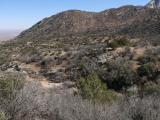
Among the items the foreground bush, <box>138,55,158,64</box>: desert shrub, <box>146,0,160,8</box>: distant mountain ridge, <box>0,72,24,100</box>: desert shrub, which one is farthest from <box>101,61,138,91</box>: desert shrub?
<box>146,0,160,8</box>: distant mountain ridge

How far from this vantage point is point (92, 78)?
1549 centimetres

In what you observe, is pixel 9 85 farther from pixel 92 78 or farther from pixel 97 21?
pixel 97 21

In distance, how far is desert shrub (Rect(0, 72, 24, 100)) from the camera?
947 centimetres

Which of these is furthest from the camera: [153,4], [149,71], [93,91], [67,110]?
[153,4]

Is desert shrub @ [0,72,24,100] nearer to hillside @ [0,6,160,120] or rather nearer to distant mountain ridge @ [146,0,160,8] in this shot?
hillside @ [0,6,160,120]

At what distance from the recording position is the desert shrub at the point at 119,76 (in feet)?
82.5

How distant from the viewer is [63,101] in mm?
10867

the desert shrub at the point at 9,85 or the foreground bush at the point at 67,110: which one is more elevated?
the desert shrub at the point at 9,85

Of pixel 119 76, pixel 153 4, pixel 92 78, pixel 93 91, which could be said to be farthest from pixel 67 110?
pixel 153 4

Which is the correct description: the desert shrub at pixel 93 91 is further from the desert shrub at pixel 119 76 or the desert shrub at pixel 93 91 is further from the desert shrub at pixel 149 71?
the desert shrub at pixel 149 71

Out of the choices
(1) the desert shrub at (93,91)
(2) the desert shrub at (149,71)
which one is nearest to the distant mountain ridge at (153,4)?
(2) the desert shrub at (149,71)

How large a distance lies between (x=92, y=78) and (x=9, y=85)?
611 centimetres

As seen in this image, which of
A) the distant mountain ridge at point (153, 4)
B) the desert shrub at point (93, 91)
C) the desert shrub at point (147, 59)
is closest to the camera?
the desert shrub at point (93, 91)

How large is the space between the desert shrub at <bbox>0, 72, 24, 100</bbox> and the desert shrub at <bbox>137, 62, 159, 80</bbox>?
51.5ft
